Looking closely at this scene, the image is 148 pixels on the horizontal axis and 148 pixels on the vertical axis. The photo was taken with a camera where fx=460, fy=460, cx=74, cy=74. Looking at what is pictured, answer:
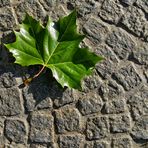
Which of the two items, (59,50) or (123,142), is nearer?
(59,50)

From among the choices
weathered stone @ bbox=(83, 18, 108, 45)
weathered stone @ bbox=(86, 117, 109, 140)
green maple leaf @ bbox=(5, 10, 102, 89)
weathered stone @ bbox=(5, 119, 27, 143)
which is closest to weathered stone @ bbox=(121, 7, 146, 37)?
weathered stone @ bbox=(83, 18, 108, 45)

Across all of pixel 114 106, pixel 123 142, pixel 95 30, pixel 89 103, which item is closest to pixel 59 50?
pixel 95 30

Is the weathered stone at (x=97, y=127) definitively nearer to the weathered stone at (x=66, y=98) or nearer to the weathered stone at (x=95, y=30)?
the weathered stone at (x=66, y=98)

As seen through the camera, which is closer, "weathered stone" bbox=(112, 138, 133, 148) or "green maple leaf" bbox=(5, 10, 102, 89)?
"green maple leaf" bbox=(5, 10, 102, 89)

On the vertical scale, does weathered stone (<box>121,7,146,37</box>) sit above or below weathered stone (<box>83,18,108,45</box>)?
above

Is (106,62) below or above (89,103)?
above

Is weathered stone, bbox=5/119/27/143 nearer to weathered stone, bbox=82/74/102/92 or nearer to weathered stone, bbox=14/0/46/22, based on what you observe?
weathered stone, bbox=82/74/102/92

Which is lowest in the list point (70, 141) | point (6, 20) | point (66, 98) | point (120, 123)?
point (70, 141)

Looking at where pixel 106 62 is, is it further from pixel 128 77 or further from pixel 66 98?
pixel 66 98
